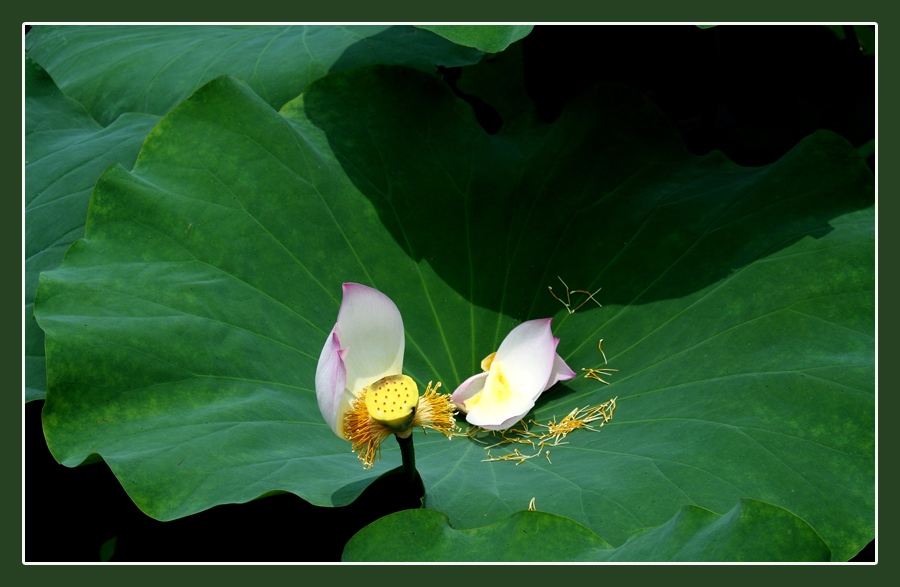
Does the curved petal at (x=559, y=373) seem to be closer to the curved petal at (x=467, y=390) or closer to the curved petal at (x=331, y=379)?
the curved petal at (x=467, y=390)

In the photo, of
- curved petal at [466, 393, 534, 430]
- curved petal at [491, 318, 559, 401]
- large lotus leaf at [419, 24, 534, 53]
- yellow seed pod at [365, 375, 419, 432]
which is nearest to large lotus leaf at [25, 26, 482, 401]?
large lotus leaf at [419, 24, 534, 53]

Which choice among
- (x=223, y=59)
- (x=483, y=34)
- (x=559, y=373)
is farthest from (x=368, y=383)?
(x=223, y=59)

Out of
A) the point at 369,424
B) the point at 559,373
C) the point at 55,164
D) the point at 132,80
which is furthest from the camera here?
the point at 132,80

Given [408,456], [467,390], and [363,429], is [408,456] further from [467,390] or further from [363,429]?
[467,390]

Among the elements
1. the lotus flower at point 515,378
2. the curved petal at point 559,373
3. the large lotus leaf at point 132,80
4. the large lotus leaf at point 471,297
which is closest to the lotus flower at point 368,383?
the large lotus leaf at point 471,297

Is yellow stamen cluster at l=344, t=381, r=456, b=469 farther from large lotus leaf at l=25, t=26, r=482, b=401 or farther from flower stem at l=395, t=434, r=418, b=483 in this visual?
large lotus leaf at l=25, t=26, r=482, b=401

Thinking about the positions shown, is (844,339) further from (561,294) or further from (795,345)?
(561,294)
